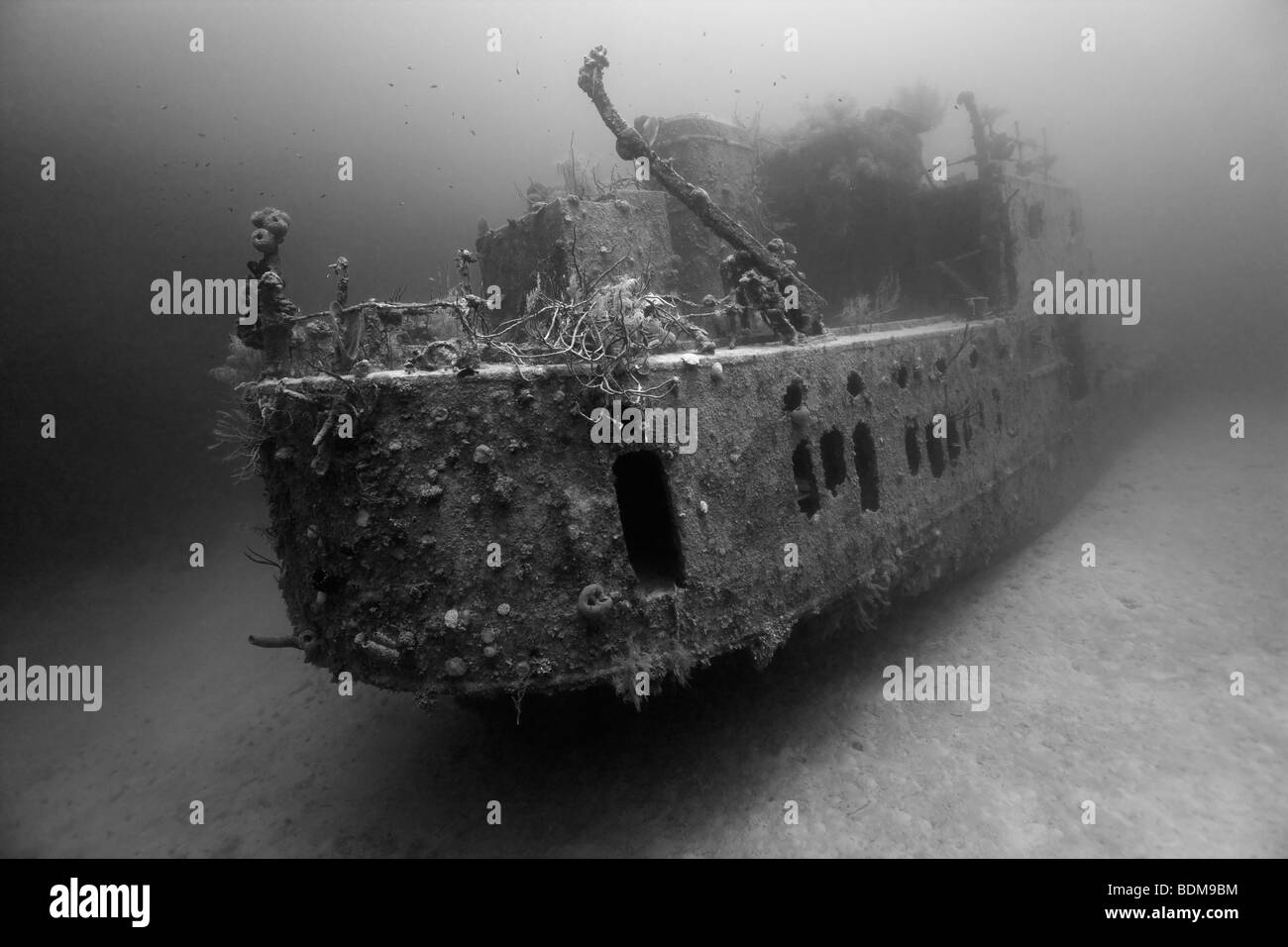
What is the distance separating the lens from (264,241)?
16.6 ft

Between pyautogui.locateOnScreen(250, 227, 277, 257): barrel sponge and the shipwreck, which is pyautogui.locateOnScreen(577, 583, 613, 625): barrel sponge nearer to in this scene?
the shipwreck

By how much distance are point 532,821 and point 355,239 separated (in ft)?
130

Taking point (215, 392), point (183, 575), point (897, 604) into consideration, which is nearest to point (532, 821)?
point (897, 604)

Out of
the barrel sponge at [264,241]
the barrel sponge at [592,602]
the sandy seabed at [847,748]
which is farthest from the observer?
the sandy seabed at [847,748]

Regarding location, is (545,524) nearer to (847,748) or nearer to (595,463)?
(595,463)

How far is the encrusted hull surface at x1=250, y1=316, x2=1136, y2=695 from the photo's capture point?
4230 mm

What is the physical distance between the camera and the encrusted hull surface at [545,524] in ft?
13.9

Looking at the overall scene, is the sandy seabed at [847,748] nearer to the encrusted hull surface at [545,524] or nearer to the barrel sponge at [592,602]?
the encrusted hull surface at [545,524]

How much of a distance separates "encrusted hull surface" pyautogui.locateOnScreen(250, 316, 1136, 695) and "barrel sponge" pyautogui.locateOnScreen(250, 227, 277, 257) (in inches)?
51.5

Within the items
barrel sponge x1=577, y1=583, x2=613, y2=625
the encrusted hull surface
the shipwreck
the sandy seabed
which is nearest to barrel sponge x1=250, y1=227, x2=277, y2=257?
the shipwreck

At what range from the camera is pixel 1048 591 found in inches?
Result: 334

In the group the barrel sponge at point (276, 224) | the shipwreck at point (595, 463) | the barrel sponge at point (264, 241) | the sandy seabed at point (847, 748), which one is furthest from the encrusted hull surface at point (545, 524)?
the sandy seabed at point (847, 748)

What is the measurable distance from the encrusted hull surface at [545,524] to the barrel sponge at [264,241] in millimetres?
1308

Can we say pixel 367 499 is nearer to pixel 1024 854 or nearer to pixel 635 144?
pixel 635 144
